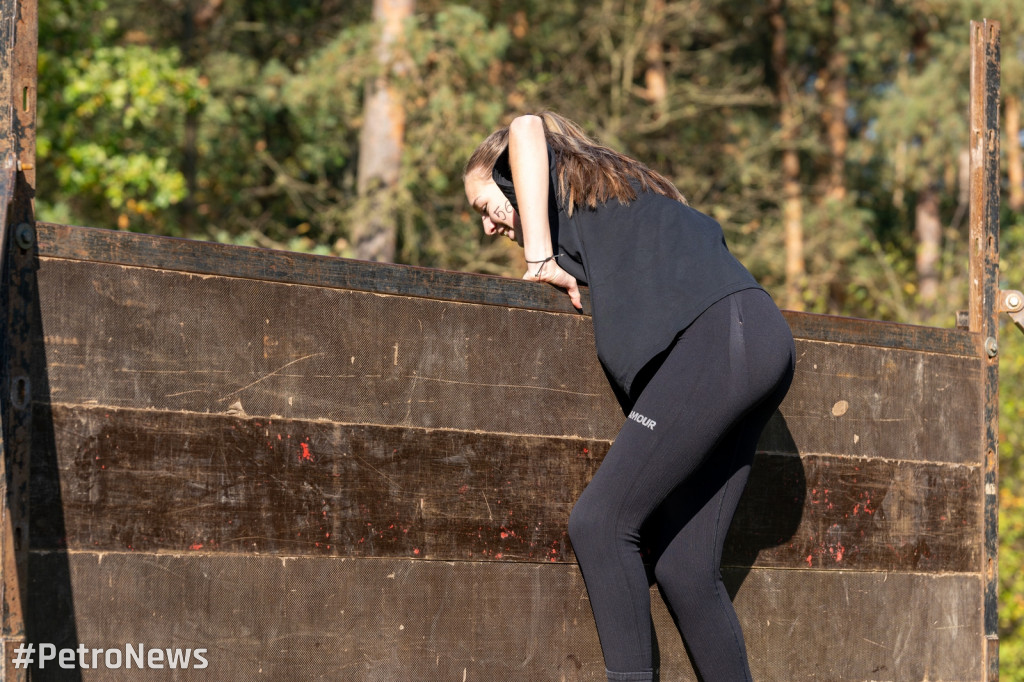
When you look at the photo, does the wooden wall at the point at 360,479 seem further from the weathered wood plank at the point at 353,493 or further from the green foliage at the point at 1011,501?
the green foliage at the point at 1011,501

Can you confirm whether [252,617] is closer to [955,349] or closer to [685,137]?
[955,349]

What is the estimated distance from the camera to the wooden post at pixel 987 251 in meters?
3.03

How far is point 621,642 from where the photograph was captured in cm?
224

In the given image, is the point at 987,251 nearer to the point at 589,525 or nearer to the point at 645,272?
the point at 645,272

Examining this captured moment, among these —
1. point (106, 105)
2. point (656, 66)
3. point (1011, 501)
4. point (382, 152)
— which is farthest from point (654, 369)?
point (656, 66)

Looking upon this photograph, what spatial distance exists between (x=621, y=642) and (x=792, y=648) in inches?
23.8

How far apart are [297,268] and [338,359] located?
0.62 ft

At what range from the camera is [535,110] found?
11.1 metres

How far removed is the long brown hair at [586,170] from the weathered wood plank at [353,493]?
528 millimetres

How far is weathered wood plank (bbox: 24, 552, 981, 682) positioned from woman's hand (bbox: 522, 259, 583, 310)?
0.57 meters

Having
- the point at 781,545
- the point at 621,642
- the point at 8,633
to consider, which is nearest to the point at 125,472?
the point at 8,633

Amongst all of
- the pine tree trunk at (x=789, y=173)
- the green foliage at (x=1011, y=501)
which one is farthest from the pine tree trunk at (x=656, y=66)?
the green foliage at (x=1011, y=501)

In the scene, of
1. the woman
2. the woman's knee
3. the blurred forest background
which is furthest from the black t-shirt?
the blurred forest background

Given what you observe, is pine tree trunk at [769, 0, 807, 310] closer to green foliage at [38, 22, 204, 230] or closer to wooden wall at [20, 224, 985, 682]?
green foliage at [38, 22, 204, 230]
